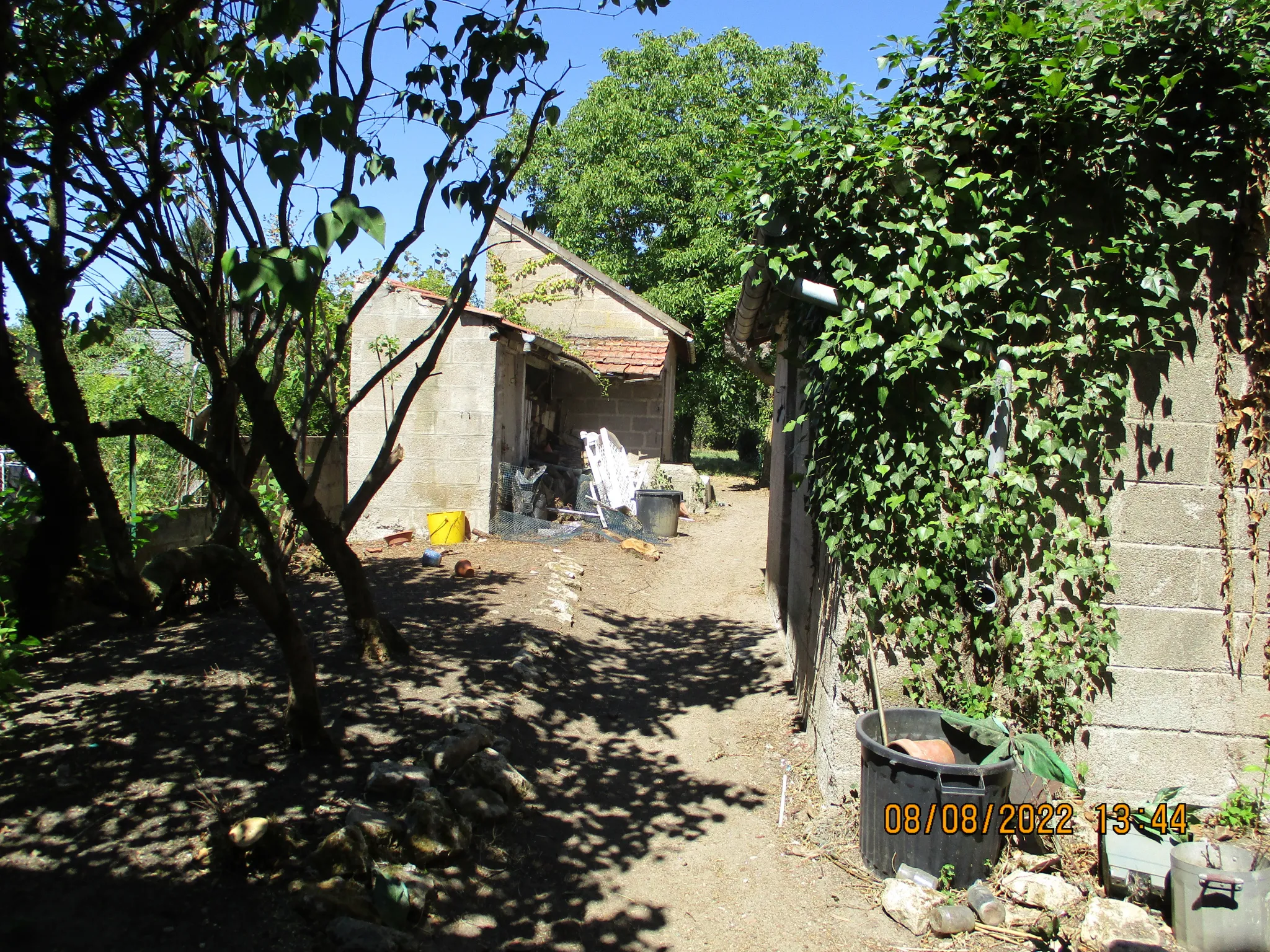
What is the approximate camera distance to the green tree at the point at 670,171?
21938 millimetres

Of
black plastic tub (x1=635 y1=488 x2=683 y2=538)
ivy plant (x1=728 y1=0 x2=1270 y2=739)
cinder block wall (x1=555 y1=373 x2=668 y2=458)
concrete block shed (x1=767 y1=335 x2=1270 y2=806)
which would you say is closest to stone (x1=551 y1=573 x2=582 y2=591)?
black plastic tub (x1=635 y1=488 x2=683 y2=538)

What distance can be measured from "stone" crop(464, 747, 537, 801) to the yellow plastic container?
22.2ft

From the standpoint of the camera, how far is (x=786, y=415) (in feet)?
22.6

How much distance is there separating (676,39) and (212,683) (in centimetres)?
2477

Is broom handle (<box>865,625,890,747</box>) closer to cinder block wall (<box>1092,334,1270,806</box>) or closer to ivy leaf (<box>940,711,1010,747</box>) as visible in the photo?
ivy leaf (<box>940,711,1010,747</box>)

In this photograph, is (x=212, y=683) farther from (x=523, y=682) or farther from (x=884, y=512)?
(x=884, y=512)

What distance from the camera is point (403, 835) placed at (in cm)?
368

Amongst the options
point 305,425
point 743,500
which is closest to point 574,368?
point 743,500

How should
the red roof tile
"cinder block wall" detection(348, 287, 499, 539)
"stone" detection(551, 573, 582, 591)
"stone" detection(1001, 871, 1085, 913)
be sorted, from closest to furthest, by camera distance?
"stone" detection(1001, 871, 1085, 913) < "stone" detection(551, 573, 582, 591) < "cinder block wall" detection(348, 287, 499, 539) < the red roof tile

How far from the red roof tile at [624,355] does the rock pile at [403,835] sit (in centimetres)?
1172

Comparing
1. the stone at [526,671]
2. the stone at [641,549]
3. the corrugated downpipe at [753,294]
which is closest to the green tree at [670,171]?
the stone at [641,549]

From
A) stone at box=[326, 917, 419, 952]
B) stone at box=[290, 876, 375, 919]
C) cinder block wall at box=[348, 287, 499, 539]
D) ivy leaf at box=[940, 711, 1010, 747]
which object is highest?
cinder block wall at box=[348, 287, 499, 539]

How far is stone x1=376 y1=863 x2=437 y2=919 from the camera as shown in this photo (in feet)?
10.9

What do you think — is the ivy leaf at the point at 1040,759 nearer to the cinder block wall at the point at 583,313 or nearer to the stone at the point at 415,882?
the stone at the point at 415,882
